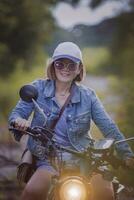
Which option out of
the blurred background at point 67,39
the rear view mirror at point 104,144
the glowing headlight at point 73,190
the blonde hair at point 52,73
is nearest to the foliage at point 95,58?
the blurred background at point 67,39

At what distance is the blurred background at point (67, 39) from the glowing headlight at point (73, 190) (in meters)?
1.92

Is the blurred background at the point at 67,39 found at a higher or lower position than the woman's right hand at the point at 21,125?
higher

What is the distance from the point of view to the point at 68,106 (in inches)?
91.8

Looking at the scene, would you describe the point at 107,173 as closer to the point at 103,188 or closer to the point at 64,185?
the point at 103,188

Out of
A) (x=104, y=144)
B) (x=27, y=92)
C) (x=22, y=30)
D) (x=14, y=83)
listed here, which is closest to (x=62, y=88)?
(x=27, y=92)

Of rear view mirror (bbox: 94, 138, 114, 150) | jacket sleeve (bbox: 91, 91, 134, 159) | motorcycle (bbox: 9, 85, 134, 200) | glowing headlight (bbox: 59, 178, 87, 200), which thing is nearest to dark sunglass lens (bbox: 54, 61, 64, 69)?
jacket sleeve (bbox: 91, 91, 134, 159)

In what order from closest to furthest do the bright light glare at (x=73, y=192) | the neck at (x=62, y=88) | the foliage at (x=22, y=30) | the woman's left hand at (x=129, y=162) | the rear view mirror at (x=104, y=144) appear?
the bright light glare at (x=73, y=192) < the rear view mirror at (x=104, y=144) < the woman's left hand at (x=129, y=162) < the neck at (x=62, y=88) < the foliage at (x=22, y=30)

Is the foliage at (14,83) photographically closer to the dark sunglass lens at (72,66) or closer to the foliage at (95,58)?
the foliage at (95,58)

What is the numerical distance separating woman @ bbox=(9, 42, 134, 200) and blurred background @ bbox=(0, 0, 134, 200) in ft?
4.42

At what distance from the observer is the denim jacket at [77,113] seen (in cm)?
231

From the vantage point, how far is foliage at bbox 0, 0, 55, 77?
14.1ft

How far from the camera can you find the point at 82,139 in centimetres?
237

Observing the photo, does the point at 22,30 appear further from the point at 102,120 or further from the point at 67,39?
the point at 102,120

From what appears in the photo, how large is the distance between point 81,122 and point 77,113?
45mm
